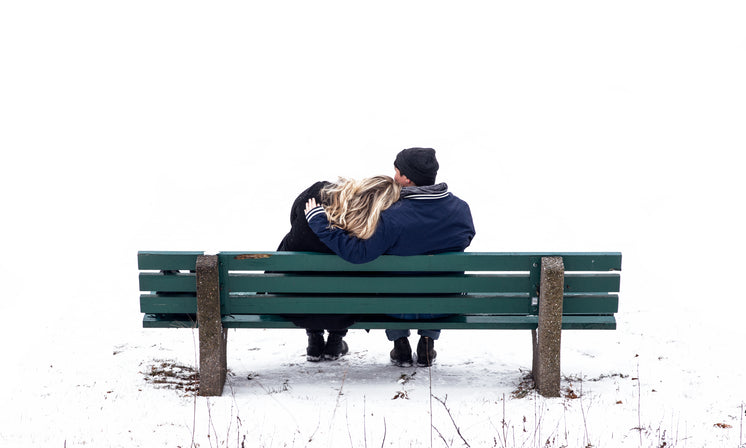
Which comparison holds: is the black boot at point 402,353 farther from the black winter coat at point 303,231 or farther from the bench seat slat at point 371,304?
the black winter coat at point 303,231

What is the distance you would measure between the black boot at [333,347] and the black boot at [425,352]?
0.63m

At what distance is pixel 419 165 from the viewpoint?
16.3 ft

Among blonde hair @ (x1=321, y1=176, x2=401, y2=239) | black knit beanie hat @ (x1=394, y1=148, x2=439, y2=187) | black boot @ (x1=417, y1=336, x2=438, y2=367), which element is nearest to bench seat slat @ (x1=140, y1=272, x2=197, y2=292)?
blonde hair @ (x1=321, y1=176, x2=401, y2=239)

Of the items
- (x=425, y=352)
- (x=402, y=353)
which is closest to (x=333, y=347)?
(x=402, y=353)

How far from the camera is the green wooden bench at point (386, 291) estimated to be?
4.64 m

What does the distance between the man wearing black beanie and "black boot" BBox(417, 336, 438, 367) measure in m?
0.53

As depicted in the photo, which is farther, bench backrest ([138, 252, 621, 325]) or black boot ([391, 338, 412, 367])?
black boot ([391, 338, 412, 367])

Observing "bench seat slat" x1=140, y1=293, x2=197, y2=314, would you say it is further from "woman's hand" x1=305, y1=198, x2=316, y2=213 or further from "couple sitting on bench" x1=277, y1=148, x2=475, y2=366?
"woman's hand" x1=305, y1=198, x2=316, y2=213

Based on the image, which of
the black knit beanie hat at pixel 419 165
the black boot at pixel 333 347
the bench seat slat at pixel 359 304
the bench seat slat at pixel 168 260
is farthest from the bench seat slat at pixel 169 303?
the black knit beanie hat at pixel 419 165

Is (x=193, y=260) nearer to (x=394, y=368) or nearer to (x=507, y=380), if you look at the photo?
(x=394, y=368)

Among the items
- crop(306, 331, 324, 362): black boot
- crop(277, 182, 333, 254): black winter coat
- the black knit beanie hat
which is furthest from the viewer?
crop(306, 331, 324, 362): black boot

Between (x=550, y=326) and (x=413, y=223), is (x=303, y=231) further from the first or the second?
(x=550, y=326)

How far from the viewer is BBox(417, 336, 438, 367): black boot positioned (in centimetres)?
545

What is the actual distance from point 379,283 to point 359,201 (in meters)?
0.54
